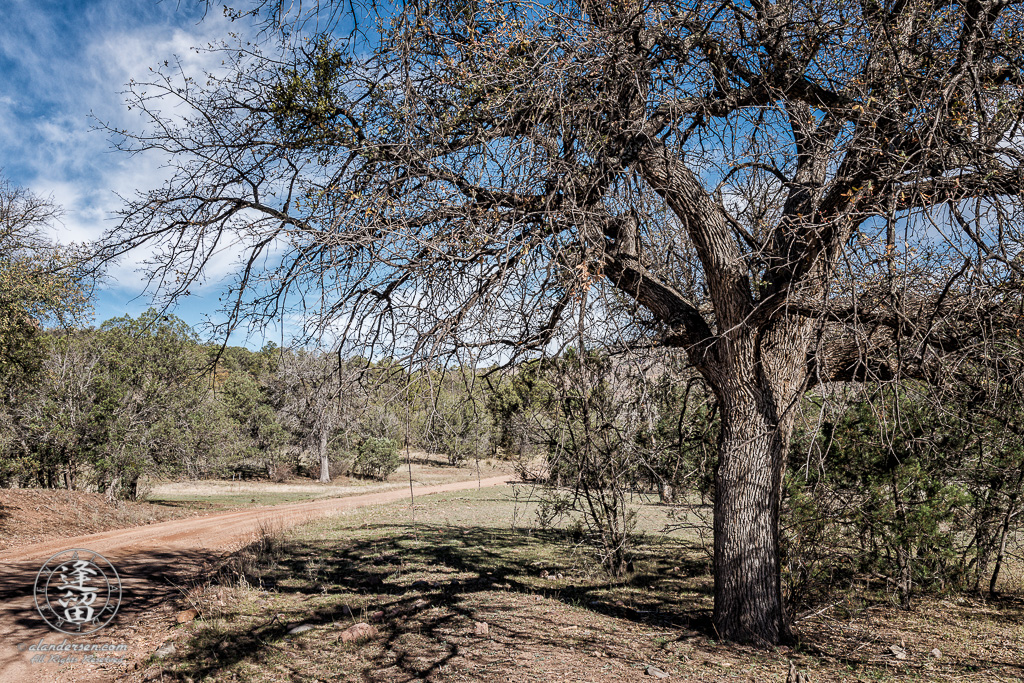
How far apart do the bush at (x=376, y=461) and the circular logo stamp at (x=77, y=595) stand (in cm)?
2111

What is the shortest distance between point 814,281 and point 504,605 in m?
4.82

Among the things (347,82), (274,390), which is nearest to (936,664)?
(347,82)

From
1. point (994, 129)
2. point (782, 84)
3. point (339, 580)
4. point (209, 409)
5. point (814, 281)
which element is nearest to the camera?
point (994, 129)

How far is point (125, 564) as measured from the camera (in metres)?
9.52

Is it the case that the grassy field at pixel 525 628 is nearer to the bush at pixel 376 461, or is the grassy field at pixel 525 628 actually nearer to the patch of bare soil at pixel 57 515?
the patch of bare soil at pixel 57 515

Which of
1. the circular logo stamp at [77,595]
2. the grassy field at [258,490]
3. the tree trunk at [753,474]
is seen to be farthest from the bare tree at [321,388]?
the grassy field at [258,490]

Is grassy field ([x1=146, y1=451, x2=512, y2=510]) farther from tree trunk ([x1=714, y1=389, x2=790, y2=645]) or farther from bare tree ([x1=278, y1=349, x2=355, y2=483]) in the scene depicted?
bare tree ([x1=278, y1=349, x2=355, y2=483])

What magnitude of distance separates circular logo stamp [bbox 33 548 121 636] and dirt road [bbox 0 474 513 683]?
124 millimetres

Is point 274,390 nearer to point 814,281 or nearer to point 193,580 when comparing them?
point 193,580

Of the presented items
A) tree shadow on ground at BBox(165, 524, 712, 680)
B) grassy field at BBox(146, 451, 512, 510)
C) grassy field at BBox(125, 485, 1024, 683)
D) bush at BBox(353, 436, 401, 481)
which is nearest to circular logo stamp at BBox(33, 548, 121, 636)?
grassy field at BBox(125, 485, 1024, 683)

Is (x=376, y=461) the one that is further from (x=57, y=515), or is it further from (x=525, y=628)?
(x=525, y=628)

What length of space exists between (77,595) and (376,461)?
2510cm

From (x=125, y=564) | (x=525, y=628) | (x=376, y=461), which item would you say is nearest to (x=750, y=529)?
(x=525, y=628)

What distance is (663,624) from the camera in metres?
5.70
